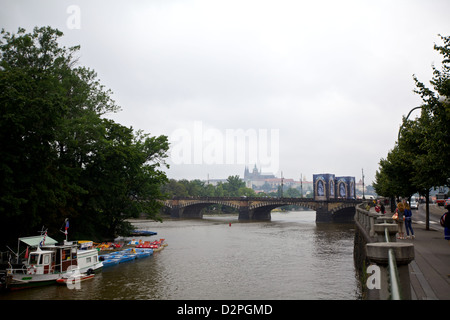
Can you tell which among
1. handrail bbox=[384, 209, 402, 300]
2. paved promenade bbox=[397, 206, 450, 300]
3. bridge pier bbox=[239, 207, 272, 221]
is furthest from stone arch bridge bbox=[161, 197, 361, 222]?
handrail bbox=[384, 209, 402, 300]

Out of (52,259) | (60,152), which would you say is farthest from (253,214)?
(52,259)

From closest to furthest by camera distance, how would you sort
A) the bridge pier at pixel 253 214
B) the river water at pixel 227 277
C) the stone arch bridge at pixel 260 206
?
the river water at pixel 227 277
the stone arch bridge at pixel 260 206
the bridge pier at pixel 253 214

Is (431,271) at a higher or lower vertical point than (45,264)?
higher

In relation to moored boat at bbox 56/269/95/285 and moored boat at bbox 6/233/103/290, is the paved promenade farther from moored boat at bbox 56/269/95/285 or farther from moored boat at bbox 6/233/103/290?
moored boat at bbox 6/233/103/290

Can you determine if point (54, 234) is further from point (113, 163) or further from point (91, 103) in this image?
point (91, 103)

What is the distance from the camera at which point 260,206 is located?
93.9 metres

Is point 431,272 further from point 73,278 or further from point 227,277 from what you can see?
point 73,278

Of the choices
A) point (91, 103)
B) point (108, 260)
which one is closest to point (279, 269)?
point (108, 260)

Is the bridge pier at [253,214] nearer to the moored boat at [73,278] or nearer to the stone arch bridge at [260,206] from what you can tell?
the stone arch bridge at [260,206]

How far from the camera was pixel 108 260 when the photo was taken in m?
31.8

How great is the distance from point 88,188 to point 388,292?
3903cm

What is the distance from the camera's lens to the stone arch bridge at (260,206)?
80.8 metres

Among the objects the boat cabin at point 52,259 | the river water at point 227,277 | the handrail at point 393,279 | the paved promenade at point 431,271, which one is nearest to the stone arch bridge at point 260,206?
the river water at point 227,277

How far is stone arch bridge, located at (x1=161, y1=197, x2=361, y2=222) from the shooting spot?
80750mm
